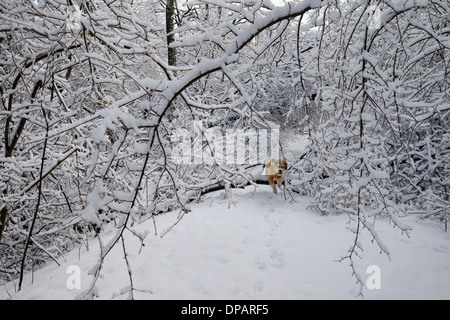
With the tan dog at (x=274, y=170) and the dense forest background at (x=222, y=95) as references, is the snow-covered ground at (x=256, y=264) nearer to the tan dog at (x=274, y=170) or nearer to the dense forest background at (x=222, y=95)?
the dense forest background at (x=222, y=95)

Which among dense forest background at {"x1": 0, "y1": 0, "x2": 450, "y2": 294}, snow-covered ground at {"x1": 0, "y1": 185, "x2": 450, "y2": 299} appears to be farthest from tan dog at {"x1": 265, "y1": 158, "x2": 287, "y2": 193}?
snow-covered ground at {"x1": 0, "y1": 185, "x2": 450, "y2": 299}

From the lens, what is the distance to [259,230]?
17.8 ft

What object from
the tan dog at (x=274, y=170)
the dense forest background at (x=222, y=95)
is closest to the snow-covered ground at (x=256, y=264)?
the dense forest background at (x=222, y=95)

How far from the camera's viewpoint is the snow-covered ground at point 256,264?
11.8 feet

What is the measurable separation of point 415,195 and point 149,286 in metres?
5.67

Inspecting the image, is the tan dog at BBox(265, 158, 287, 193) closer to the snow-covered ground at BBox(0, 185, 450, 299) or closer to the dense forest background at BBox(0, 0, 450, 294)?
the dense forest background at BBox(0, 0, 450, 294)

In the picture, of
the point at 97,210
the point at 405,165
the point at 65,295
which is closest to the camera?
the point at 97,210

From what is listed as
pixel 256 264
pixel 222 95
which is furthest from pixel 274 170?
pixel 222 95

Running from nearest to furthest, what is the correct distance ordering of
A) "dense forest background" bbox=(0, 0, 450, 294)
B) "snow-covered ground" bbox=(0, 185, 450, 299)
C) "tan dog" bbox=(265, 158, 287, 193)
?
"dense forest background" bbox=(0, 0, 450, 294), "snow-covered ground" bbox=(0, 185, 450, 299), "tan dog" bbox=(265, 158, 287, 193)

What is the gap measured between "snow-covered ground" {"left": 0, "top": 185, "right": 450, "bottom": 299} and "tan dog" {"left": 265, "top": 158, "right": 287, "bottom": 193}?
1438 millimetres

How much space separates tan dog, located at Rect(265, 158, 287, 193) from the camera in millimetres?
6812

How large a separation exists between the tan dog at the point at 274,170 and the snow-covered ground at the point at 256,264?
1438mm
